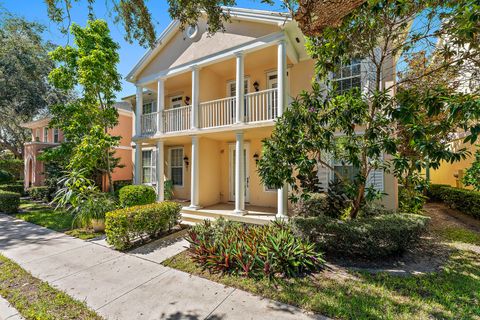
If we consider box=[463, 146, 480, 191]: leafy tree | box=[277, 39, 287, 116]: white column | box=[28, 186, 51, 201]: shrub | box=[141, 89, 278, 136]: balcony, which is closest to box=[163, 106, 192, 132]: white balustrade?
box=[141, 89, 278, 136]: balcony

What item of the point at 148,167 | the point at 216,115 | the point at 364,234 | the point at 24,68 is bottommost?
the point at 364,234

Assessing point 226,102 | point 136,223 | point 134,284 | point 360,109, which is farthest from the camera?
point 226,102

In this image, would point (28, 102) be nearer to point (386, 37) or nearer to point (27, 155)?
point (27, 155)

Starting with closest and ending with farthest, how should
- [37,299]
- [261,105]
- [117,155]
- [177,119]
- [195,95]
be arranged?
1. [37,299]
2. [261,105]
3. [195,95]
4. [177,119]
5. [117,155]

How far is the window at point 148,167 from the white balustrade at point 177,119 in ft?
13.3

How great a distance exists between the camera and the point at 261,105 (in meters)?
8.14

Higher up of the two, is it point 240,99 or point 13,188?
point 240,99

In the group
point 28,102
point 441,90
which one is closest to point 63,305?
point 441,90

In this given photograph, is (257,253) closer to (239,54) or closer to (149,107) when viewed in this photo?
(239,54)

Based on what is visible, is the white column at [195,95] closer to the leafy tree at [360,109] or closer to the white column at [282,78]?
the white column at [282,78]

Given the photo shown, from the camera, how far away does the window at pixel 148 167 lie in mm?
13477

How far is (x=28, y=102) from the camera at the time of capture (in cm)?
1631

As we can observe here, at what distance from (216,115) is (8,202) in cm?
1128

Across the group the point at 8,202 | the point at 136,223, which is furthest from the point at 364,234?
the point at 8,202
